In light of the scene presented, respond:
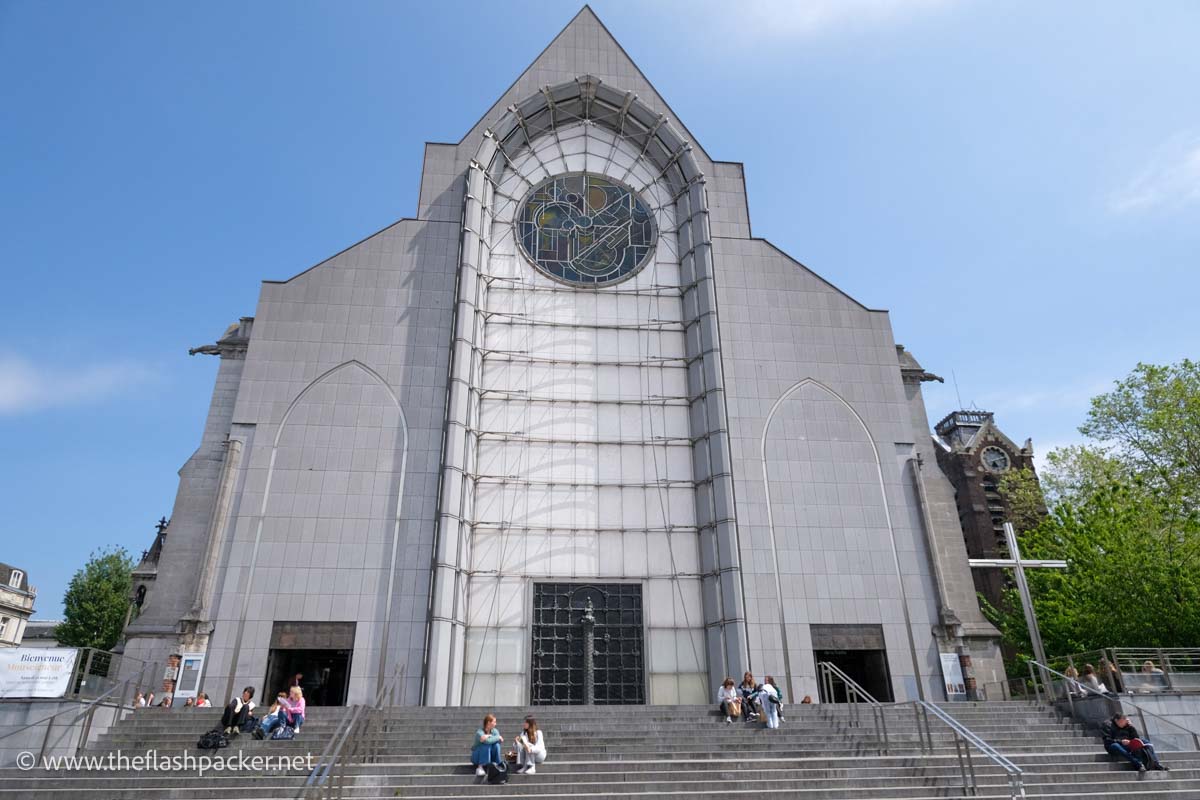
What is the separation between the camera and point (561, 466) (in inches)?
902

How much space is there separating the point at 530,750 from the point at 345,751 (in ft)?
9.32

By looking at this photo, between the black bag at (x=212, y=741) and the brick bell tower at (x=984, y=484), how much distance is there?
47042 millimetres

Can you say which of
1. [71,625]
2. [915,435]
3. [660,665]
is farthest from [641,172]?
[71,625]

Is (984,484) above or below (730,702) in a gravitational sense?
above

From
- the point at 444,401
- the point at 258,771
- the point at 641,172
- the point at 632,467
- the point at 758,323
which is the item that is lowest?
the point at 258,771

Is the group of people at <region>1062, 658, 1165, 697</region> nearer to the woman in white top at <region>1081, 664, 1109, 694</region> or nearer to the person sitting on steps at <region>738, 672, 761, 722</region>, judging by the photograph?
the woman in white top at <region>1081, 664, 1109, 694</region>

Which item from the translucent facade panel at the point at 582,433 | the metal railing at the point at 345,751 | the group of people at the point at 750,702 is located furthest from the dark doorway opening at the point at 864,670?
the metal railing at the point at 345,751

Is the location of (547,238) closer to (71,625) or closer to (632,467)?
(632,467)

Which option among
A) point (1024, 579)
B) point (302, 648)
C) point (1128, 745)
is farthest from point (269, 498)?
point (1024, 579)

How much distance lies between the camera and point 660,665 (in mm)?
20703

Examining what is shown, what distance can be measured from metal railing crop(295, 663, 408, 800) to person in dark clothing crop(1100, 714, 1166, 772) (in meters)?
13.1

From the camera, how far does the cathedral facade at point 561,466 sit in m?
19.7

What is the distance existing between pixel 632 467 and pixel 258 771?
14037mm

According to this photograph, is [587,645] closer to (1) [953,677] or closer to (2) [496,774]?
(2) [496,774]
